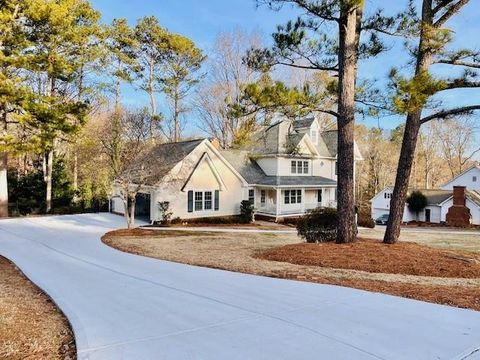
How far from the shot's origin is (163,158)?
25.5 metres

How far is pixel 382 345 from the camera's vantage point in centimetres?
415

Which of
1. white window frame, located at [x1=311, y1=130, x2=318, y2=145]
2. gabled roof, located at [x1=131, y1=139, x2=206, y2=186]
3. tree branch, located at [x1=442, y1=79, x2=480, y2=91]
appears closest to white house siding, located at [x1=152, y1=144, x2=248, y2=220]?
gabled roof, located at [x1=131, y1=139, x2=206, y2=186]

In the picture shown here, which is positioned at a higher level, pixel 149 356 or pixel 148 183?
pixel 148 183

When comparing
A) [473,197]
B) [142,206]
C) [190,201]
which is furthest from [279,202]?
[473,197]

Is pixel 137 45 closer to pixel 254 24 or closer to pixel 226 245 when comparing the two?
pixel 254 24

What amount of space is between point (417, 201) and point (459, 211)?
12.0 feet

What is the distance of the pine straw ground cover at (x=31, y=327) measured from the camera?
4.18 m

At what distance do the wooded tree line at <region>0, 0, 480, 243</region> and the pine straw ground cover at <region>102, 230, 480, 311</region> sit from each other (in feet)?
5.07

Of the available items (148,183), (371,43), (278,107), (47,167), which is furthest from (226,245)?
(47,167)

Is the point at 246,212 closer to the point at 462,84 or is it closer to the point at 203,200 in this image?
the point at 203,200

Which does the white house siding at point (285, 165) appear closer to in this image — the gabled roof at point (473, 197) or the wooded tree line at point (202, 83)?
A: the wooded tree line at point (202, 83)

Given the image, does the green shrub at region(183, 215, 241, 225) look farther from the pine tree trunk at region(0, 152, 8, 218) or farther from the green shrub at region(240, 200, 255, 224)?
the pine tree trunk at region(0, 152, 8, 218)

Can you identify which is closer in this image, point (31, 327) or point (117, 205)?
point (31, 327)

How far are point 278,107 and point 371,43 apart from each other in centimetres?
375
